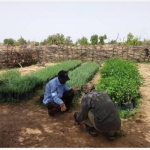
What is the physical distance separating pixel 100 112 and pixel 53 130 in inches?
51.6

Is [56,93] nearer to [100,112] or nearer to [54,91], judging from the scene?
[54,91]

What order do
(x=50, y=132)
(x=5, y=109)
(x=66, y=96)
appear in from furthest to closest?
(x=5, y=109), (x=66, y=96), (x=50, y=132)

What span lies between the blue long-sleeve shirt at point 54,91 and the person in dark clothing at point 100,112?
3.43 feet

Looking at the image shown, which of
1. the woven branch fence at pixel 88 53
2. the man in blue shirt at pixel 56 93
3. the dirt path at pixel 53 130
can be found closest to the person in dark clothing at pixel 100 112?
the dirt path at pixel 53 130

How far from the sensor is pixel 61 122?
5633 mm

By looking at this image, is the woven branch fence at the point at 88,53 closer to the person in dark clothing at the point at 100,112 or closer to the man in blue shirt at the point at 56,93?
the man in blue shirt at the point at 56,93

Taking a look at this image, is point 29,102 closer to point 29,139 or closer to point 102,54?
point 29,139

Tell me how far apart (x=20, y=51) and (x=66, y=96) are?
1161 centimetres

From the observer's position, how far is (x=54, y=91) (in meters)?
5.67

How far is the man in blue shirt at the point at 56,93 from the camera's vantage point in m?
5.54

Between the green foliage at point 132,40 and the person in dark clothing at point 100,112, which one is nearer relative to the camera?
the person in dark clothing at point 100,112

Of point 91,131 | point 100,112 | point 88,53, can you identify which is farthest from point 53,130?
point 88,53

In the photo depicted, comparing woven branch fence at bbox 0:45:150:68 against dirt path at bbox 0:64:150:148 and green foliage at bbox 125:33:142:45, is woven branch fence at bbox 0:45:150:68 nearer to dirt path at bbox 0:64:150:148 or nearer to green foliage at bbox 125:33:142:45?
green foliage at bbox 125:33:142:45

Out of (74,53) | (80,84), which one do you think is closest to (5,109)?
(80,84)
